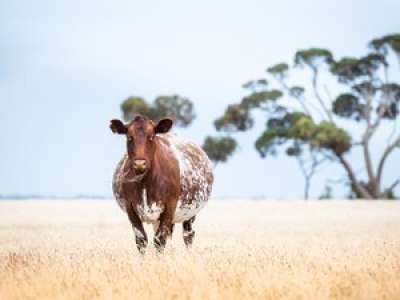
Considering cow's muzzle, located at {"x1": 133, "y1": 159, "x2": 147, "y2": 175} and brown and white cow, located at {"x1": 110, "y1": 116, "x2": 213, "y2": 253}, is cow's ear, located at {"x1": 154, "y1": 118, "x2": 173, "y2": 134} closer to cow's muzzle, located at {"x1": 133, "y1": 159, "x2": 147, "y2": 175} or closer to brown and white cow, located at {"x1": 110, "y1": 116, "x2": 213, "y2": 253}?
brown and white cow, located at {"x1": 110, "y1": 116, "x2": 213, "y2": 253}

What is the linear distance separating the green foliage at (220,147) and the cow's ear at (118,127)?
5451 cm

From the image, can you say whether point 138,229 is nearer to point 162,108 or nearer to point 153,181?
point 153,181

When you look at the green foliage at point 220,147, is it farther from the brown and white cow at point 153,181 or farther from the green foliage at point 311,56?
the brown and white cow at point 153,181

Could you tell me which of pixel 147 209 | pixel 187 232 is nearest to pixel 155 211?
pixel 147 209

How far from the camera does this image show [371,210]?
3978 cm

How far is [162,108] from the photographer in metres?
68.6

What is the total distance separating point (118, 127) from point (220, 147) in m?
54.9

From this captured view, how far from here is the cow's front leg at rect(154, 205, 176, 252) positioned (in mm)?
12719

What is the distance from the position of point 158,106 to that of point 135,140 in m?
57.0

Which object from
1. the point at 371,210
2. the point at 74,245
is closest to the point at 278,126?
the point at 371,210

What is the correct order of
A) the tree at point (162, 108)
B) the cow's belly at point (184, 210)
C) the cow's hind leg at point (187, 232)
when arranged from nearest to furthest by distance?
1. the cow's belly at point (184, 210)
2. the cow's hind leg at point (187, 232)
3. the tree at point (162, 108)

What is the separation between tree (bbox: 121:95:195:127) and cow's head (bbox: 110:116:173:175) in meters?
53.5

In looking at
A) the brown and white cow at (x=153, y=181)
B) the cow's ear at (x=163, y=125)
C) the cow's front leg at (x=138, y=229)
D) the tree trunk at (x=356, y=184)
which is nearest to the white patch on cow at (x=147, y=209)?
the brown and white cow at (x=153, y=181)

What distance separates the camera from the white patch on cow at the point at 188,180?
533 inches
